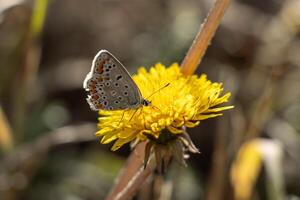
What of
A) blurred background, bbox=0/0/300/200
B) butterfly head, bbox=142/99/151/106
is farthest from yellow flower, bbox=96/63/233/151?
blurred background, bbox=0/0/300/200

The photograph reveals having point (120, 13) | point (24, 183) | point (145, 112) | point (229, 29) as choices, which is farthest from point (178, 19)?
point (145, 112)

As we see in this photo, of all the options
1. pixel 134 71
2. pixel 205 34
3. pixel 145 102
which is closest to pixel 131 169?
pixel 145 102

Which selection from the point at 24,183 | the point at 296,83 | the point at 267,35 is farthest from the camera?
the point at 267,35

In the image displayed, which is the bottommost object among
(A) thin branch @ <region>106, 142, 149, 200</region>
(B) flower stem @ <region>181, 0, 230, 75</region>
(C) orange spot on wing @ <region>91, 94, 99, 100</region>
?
(A) thin branch @ <region>106, 142, 149, 200</region>

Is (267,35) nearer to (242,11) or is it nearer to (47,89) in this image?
(242,11)

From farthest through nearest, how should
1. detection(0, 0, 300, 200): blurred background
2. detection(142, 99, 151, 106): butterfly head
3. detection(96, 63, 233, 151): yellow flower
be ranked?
detection(0, 0, 300, 200): blurred background → detection(142, 99, 151, 106): butterfly head → detection(96, 63, 233, 151): yellow flower

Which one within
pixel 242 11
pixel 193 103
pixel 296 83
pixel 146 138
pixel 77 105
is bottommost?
pixel 77 105

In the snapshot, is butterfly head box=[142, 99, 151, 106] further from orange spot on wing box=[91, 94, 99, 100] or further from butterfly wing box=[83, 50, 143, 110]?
orange spot on wing box=[91, 94, 99, 100]

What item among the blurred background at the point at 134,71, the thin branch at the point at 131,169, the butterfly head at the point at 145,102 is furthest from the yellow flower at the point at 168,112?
the blurred background at the point at 134,71
